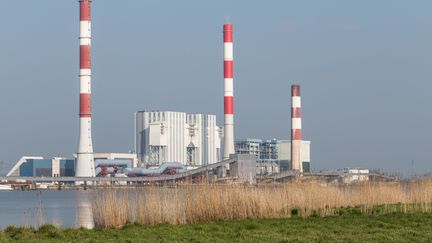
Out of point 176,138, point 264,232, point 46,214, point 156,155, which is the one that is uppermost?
point 176,138

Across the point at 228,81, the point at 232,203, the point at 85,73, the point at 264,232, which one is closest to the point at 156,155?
the point at 228,81

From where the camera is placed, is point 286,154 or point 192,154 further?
point 286,154

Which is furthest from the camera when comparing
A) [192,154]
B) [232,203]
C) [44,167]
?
[192,154]

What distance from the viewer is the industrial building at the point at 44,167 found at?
104m

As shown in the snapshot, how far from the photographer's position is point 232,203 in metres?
18.6

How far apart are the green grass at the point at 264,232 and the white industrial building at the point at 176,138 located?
81.8m

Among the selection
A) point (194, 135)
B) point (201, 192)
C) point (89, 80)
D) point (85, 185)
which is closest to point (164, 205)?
→ point (201, 192)

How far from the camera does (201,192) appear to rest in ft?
61.6

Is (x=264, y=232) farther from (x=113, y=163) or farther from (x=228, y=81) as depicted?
(x=113, y=163)

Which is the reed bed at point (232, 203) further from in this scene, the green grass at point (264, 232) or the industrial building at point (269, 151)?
the industrial building at point (269, 151)

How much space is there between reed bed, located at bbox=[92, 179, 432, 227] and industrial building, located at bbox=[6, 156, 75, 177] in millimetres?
83834

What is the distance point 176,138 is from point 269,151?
58.8ft

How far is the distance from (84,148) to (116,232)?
5810 centimetres

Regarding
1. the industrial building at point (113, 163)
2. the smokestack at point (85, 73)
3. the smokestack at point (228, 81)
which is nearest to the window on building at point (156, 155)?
the industrial building at point (113, 163)
